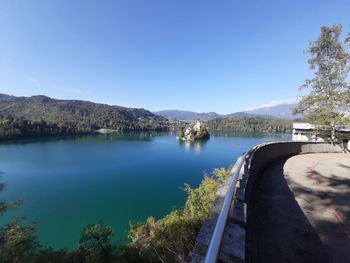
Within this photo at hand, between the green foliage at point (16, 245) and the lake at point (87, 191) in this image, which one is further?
the lake at point (87, 191)

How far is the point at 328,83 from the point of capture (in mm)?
13242

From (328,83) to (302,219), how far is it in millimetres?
12451

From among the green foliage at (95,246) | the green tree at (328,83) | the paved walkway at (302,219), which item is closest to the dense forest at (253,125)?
the green tree at (328,83)

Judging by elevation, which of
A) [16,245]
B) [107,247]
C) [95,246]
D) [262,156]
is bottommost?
[107,247]

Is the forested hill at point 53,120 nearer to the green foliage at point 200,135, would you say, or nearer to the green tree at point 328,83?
the green foliage at point 200,135

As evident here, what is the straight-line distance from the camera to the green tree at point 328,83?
12.5 m

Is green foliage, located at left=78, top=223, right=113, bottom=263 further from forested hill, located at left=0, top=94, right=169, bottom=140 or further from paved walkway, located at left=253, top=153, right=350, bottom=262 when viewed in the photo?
forested hill, located at left=0, top=94, right=169, bottom=140

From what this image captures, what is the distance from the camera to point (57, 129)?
103125 millimetres

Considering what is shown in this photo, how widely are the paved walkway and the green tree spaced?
745cm

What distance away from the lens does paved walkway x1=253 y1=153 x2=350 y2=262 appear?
9.78ft

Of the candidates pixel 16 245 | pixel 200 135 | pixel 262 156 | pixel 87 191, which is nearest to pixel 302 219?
pixel 262 156

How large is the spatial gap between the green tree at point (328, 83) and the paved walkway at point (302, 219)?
7.45m

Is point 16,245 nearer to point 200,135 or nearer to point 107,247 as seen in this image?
point 107,247

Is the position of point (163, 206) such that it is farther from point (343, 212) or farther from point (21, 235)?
point (343, 212)
